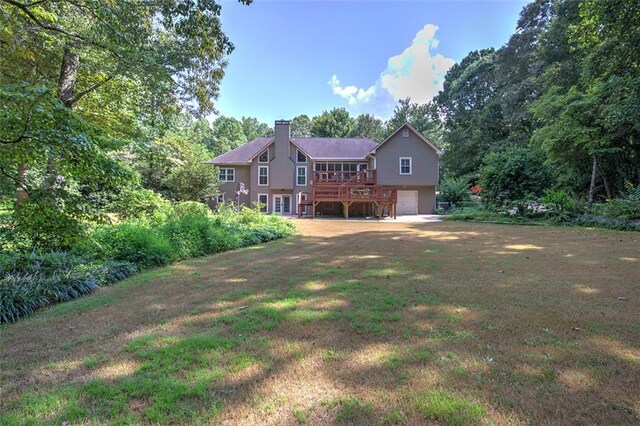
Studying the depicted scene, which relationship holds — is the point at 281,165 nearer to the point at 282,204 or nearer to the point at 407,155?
the point at 282,204

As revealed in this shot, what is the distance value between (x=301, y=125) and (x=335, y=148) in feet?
113

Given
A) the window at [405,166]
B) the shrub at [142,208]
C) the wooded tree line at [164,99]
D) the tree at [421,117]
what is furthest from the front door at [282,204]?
the tree at [421,117]

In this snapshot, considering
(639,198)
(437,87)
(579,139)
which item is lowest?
(639,198)

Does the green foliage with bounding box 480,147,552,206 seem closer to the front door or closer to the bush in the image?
the bush

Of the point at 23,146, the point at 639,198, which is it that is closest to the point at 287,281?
the point at 23,146

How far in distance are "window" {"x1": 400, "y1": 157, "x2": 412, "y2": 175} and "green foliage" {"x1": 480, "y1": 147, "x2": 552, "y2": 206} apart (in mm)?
6710

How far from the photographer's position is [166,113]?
12.3m

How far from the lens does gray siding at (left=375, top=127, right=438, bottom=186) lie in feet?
83.1

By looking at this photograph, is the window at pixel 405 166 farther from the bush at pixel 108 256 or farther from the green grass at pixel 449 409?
the green grass at pixel 449 409

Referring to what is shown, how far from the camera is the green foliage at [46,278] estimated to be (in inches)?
172

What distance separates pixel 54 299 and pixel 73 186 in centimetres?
506

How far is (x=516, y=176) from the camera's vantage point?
61.1 ft

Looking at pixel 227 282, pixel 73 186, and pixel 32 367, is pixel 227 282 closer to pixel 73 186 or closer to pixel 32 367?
pixel 32 367

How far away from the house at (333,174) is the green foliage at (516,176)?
6.30 meters
